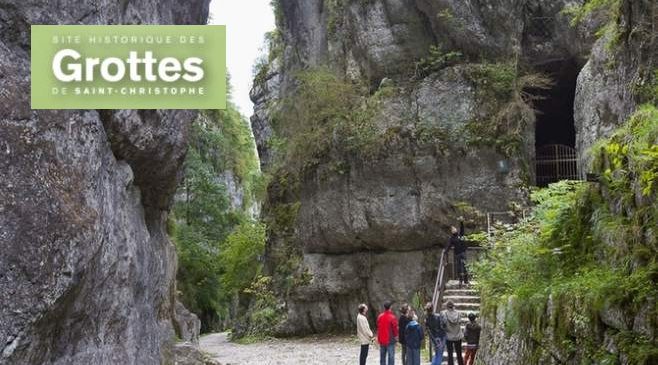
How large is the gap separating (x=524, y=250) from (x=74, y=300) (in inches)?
255

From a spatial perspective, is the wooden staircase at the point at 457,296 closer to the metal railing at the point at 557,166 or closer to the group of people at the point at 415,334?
the group of people at the point at 415,334

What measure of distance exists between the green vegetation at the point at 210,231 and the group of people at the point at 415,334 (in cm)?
1860

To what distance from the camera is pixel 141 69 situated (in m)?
5.92

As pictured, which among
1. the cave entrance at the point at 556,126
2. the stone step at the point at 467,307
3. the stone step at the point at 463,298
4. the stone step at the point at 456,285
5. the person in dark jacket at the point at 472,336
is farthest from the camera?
the cave entrance at the point at 556,126

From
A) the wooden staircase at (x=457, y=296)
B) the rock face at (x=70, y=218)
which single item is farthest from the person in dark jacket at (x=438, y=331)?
the rock face at (x=70, y=218)

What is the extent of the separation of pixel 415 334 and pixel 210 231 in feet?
72.7

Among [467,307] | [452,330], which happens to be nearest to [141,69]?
[452,330]

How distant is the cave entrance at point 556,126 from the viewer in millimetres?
24359

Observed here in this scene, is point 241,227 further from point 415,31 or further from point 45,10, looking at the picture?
point 45,10

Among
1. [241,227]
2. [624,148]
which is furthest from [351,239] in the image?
[624,148]

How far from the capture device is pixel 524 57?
24.4 metres

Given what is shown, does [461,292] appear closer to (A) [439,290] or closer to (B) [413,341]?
(A) [439,290]

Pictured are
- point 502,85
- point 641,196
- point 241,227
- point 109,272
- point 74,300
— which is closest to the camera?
point 641,196

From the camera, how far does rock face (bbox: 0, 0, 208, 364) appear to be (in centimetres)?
899
